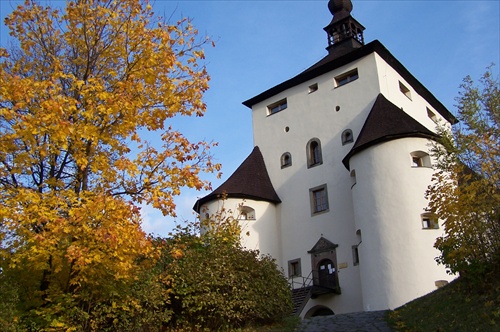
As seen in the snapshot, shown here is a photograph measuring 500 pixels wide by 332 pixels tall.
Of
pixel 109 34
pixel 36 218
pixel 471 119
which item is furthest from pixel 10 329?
pixel 471 119

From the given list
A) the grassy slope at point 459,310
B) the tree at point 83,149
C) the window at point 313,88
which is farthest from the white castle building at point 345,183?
the tree at point 83,149

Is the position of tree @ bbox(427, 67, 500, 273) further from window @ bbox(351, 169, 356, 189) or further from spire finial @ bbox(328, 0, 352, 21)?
spire finial @ bbox(328, 0, 352, 21)

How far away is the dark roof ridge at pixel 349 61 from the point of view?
26708mm

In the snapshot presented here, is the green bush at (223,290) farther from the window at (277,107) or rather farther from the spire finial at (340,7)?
the spire finial at (340,7)

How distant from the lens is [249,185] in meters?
27.4

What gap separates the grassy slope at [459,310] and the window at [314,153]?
13.6 m

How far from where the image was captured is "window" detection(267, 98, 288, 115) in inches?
1188

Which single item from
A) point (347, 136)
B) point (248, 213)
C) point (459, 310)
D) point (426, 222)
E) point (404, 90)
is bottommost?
point (459, 310)

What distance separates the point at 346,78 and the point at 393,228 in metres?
9.82

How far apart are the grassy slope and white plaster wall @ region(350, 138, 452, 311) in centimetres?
583

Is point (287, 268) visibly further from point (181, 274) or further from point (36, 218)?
point (36, 218)

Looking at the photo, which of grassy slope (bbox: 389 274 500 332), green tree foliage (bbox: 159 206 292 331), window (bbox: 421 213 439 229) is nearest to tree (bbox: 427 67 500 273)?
grassy slope (bbox: 389 274 500 332)

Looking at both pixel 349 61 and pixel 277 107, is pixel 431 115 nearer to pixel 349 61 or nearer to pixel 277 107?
pixel 349 61

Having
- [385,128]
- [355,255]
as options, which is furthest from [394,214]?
[385,128]
